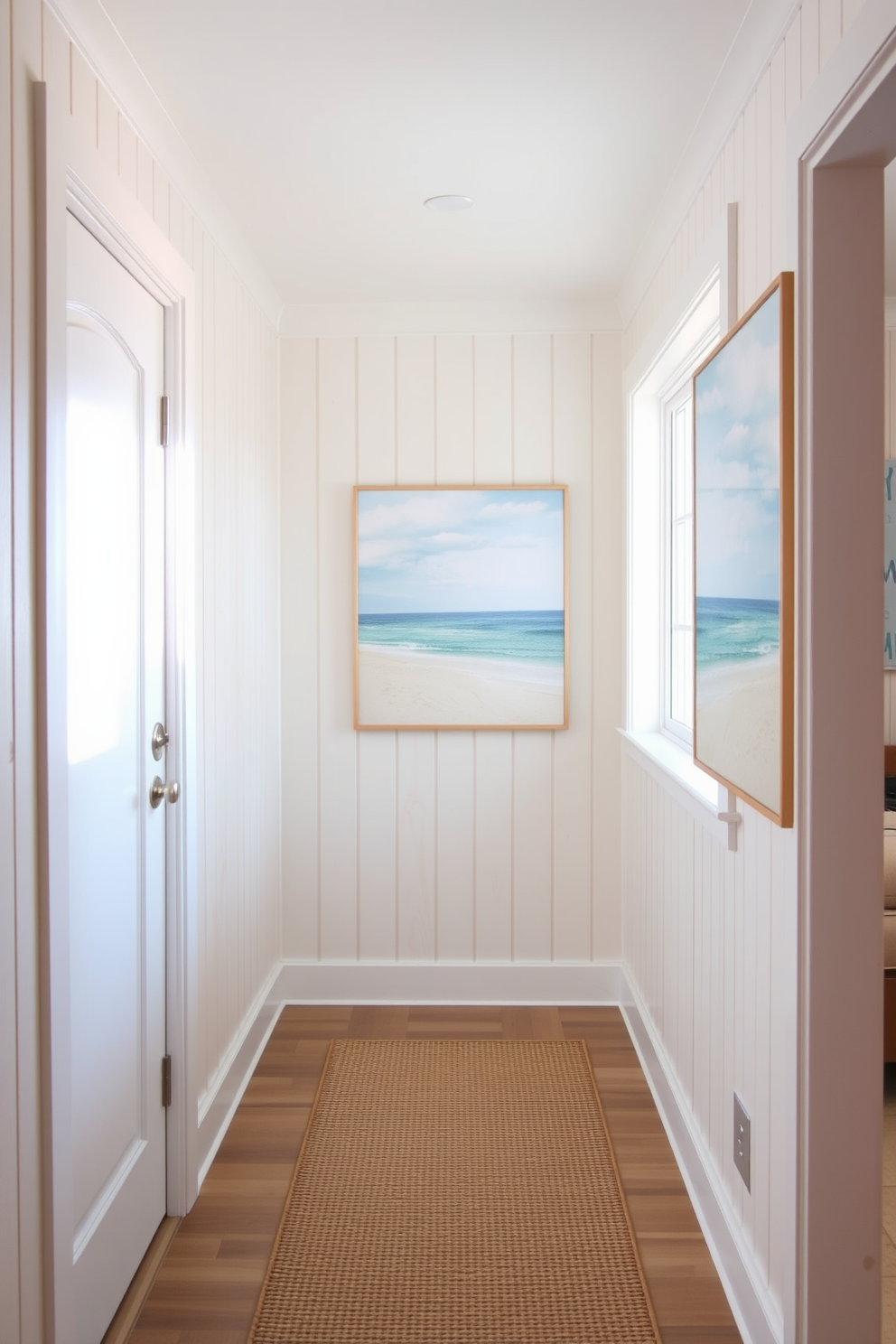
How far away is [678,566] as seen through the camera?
9.93ft

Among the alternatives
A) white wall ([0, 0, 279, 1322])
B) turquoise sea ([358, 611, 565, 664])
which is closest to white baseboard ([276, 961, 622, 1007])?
white wall ([0, 0, 279, 1322])

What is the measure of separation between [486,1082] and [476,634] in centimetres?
146

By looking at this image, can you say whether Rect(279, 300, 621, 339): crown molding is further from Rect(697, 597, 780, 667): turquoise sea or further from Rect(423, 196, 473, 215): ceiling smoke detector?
Rect(697, 597, 780, 667): turquoise sea

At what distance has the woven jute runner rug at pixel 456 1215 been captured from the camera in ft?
6.02

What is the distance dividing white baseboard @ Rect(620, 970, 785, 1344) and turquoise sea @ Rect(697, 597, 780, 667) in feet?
3.75

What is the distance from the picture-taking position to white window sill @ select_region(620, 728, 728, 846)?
2041mm

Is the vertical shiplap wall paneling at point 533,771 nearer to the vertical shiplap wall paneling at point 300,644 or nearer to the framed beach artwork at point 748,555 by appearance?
the vertical shiplap wall paneling at point 300,644

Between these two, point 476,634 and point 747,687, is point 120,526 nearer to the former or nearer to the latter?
point 747,687

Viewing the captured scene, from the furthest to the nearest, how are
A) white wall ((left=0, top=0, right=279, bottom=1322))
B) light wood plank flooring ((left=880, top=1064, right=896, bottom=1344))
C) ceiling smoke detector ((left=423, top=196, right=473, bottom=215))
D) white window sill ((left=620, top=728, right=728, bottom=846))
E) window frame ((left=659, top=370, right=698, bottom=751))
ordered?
window frame ((left=659, top=370, right=698, bottom=751)) → ceiling smoke detector ((left=423, top=196, right=473, bottom=215)) → white window sill ((left=620, top=728, right=728, bottom=846)) → light wood plank flooring ((left=880, top=1064, right=896, bottom=1344)) → white wall ((left=0, top=0, right=279, bottom=1322))

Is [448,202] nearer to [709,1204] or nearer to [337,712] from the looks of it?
[337,712]

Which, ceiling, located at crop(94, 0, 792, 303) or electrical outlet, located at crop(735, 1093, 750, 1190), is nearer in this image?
ceiling, located at crop(94, 0, 792, 303)

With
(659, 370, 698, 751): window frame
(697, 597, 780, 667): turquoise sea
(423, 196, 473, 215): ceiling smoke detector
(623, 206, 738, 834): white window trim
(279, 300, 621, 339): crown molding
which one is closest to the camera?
(697, 597, 780, 667): turquoise sea

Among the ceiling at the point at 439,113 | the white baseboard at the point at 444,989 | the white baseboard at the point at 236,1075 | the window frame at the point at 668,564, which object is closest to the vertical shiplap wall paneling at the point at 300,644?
the white baseboard at the point at 444,989

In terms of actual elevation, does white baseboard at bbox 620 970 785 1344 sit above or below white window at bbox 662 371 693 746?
below
